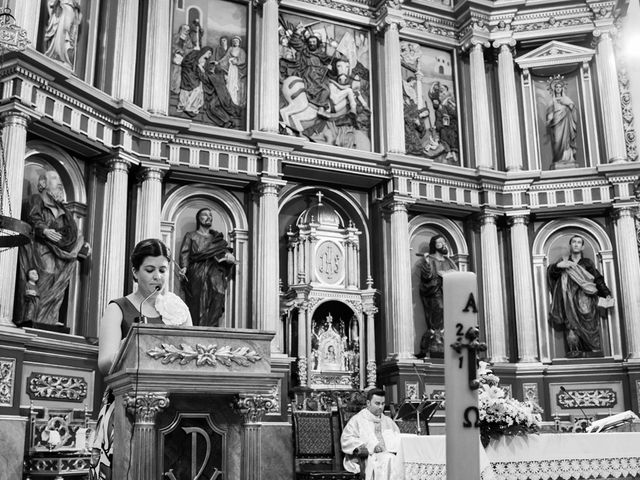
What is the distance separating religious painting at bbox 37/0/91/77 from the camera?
11.1 metres

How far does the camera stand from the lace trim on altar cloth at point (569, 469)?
775 centimetres

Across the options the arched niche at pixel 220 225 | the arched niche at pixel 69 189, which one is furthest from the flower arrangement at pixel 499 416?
the arched niche at pixel 69 189

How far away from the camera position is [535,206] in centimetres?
1522

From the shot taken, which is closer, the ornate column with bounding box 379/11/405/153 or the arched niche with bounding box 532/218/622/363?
the ornate column with bounding box 379/11/405/153

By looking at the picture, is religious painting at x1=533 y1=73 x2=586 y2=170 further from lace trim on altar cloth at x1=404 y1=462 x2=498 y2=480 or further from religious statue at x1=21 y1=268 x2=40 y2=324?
religious statue at x1=21 y1=268 x2=40 y2=324

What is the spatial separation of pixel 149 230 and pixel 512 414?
6.61 metres

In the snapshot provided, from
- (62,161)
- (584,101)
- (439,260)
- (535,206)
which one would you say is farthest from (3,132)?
(584,101)

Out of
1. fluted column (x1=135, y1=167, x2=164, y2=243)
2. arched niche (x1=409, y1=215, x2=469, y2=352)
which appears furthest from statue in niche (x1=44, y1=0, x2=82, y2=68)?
arched niche (x1=409, y1=215, x2=469, y2=352)

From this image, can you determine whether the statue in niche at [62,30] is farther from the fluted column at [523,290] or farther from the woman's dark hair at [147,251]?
the fluted column at [523,290]

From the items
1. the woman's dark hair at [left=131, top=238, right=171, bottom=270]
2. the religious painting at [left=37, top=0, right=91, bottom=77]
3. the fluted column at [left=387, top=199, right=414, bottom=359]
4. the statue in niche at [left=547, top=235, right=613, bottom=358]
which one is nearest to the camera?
the woman's dark hair at [left=131, top=238, right=171, bottom=270]

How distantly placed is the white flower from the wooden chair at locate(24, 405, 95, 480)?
18.6 ft

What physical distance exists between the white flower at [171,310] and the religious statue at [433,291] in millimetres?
9468

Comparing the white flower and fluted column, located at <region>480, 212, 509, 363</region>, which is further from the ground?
fluted column, located at <region>480, 212, 509, 363</region>

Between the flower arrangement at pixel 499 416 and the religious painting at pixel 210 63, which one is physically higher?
the religious painting at pixel 210 63
